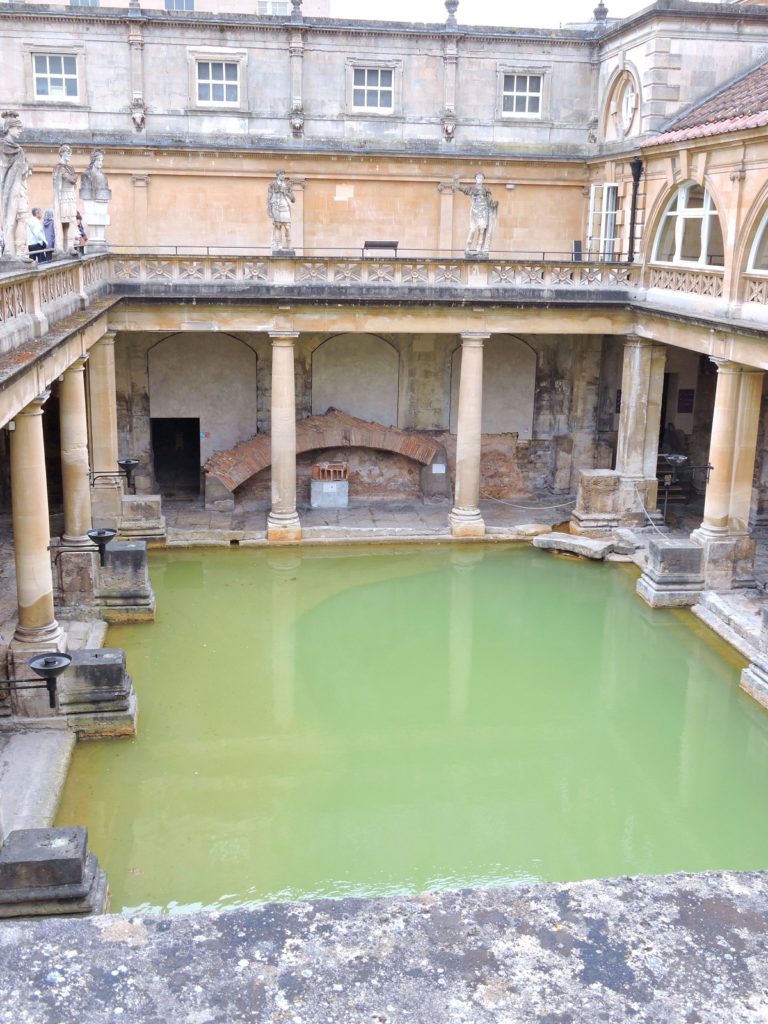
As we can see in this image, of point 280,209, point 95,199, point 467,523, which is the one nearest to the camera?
point 95,199

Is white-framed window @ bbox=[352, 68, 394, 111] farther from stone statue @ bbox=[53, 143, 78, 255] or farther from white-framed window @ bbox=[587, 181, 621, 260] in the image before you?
stone statue @ bbox=[53, 143, 78, 255]

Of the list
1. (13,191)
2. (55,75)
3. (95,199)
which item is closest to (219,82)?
(55,75)

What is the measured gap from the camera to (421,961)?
3361 mm

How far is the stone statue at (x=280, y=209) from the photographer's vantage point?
21922 millimetres

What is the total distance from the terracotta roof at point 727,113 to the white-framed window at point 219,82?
9873mm

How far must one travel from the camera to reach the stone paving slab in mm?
3143

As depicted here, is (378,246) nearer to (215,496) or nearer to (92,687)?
(215,496)

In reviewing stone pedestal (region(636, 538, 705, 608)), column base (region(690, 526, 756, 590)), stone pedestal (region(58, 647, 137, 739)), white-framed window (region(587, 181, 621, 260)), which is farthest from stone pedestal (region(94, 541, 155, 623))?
white-framed window (region(587, 181, 621, 260))

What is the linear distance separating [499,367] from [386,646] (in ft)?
40.1

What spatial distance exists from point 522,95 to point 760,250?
9.65m

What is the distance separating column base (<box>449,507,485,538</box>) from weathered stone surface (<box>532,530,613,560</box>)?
1.31 meters

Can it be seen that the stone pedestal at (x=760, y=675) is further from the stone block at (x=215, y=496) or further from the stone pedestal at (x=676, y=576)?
the stone block at (x=215, y=496)

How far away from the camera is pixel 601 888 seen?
375 centimetres

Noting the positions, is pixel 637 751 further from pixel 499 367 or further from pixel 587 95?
pixel 587 95
